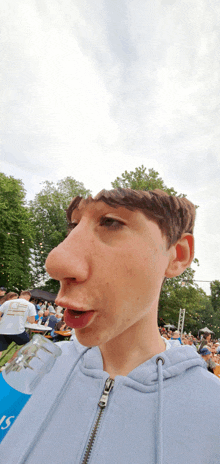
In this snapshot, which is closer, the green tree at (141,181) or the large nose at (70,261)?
the large nose at (70,261)

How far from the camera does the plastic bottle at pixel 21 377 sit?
0.85 meters

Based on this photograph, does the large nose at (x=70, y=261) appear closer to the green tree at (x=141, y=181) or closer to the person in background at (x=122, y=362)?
the person in background at (x=122, y=362)

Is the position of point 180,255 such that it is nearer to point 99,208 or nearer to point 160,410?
point 99,208

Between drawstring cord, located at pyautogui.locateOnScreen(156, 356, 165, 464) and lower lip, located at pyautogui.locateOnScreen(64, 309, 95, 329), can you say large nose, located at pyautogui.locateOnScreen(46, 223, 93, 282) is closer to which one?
lower lip, located at pyautogui.locateOnScreen(64, 309, 95, 329)

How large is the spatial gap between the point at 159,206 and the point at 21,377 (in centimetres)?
73

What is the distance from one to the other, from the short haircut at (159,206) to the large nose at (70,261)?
6.2 inches

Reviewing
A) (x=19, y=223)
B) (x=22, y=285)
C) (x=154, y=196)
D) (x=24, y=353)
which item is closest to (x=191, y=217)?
(x=154, y=196)

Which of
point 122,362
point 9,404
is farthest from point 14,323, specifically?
point 122,362

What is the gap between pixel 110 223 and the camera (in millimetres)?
730

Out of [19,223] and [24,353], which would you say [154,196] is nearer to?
[24,353]

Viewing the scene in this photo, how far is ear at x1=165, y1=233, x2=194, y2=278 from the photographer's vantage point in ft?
2.82

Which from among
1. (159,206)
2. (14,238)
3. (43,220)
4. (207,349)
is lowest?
(207,349)

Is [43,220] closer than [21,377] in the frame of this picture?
No

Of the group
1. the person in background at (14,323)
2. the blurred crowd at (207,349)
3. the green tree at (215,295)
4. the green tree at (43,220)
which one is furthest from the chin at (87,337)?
the green tree at (215,295)
